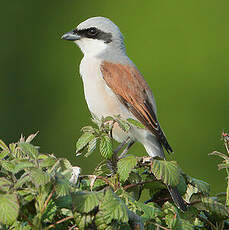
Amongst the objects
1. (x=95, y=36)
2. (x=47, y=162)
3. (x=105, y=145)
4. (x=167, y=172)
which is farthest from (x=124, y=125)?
(x=95, y=36)

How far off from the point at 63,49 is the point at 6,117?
0.82 meters

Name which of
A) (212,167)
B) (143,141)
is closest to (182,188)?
(143,141)

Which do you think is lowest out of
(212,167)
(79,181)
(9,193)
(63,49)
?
(212,167)

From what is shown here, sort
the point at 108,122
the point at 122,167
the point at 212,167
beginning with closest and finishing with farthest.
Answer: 1. the point at 122,167
2. the point at 108,122
3. the point at 212,167

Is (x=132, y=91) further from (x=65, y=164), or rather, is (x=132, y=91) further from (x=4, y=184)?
(x=4, y=184)

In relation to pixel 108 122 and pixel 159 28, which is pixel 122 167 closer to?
pixel 108 122

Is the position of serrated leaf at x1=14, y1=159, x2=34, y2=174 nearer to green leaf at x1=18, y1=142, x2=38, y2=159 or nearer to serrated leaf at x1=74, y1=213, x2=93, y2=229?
green leaf at x1=18, y1=142, x2=38, y2=159

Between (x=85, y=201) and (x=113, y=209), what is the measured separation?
0.21ft

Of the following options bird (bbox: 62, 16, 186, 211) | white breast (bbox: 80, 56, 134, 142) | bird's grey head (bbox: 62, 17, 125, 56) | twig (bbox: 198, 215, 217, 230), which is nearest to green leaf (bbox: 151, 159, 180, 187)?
twig (bbox: 198, 215, 217, 230)

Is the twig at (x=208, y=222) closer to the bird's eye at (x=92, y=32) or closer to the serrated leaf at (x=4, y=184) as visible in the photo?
the serrated leaf at (x=4, y=184)

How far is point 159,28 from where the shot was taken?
14.0ft

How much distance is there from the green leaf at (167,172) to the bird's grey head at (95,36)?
6.74 feet

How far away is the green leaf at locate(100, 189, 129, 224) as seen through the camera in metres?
1.04

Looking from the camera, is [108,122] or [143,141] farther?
[143,141]
